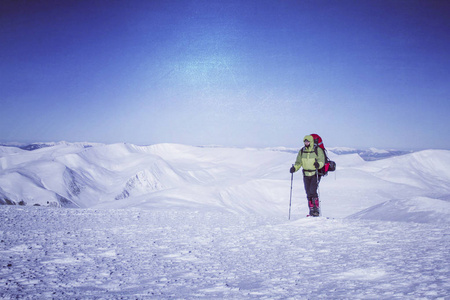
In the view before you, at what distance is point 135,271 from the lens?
4.09 metres

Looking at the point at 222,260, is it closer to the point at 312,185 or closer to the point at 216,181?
the point at 312,185

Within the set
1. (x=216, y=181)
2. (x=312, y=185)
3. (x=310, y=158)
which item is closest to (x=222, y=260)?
(x=312, y=185)

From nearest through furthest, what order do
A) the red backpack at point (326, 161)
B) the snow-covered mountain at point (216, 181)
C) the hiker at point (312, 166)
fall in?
the hiker at point (312, 166), the red backpack at point (326, 161), the snow-covered mountain at point (216, 181)

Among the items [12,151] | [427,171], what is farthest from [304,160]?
[12,151]

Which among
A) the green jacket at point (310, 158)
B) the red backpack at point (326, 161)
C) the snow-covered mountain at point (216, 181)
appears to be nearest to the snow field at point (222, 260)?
the green jacket at point (310, 158)

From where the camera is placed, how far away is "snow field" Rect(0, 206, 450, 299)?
10.9 ft

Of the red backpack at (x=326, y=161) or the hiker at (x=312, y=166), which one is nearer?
the hiker at (x=312, y=166)

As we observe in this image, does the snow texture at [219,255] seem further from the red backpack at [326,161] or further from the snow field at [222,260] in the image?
the red backpack at [326,161]

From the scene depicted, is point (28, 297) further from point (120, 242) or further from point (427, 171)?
point (427, 171)

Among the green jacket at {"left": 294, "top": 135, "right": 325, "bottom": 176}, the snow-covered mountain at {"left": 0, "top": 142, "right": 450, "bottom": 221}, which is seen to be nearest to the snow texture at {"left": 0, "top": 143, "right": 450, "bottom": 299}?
the green jacket at {"left": 294, "top": 135, "right": 325, "bottom": 176}

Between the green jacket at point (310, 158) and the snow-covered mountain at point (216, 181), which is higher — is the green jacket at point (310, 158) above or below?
above

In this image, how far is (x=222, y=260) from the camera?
15.4 ft

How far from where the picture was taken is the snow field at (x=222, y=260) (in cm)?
333

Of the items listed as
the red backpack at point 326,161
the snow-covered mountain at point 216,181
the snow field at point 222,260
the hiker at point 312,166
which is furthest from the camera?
the snow-covered mountain at point 216,181
